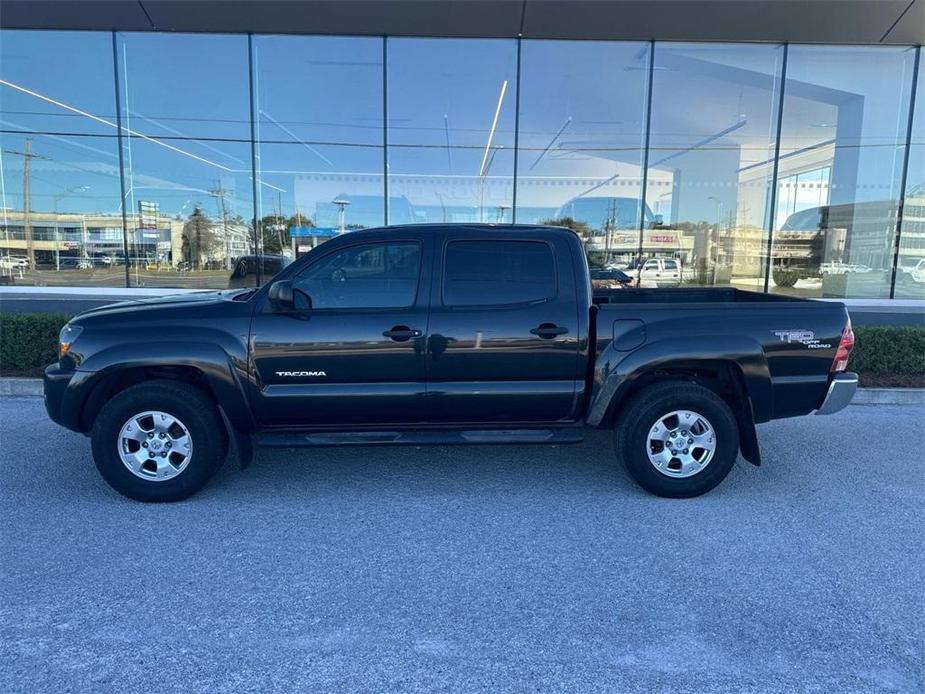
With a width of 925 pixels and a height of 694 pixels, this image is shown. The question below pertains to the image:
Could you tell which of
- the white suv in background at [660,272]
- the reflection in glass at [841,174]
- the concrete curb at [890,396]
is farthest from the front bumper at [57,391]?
the reflection in glass at [841,174]

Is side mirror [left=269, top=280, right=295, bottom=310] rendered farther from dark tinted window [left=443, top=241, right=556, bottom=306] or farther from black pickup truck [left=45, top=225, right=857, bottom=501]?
dark tinted window [left=443, top=241, right=556, bottom=306]

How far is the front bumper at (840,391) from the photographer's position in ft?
14.0

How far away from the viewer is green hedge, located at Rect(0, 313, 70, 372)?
7.25 m

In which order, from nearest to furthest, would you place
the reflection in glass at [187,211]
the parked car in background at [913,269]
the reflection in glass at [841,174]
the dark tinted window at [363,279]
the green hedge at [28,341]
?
1. the dark tinted window at [363,279]
2. the green hedge at [28,341]
3. the reflection in glass at [841,174]
4. the reflection in glass at [187,211]
5. the parked car in background at [913,269]

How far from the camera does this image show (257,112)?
12.8m

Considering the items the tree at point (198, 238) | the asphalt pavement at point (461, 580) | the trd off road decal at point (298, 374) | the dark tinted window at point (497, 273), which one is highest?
the tree at point (198, 238)

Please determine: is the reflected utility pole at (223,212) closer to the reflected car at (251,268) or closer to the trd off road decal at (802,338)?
the reflected car at (251,268)

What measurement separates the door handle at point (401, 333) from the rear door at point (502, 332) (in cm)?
14

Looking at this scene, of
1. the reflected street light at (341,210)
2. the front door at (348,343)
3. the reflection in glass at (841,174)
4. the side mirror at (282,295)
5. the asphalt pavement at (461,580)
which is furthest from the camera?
the reflected street light at (341,210)

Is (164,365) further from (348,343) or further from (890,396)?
(890,396)

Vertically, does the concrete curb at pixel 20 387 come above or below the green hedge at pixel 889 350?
below

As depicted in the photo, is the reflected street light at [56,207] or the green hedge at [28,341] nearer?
the green hedge at [28,341]

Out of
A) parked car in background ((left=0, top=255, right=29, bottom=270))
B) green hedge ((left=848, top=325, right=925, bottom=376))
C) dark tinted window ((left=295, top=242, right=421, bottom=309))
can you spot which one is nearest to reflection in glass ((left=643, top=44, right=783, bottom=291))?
green hedge ((left=848, top=325, right=925, bottom=376))

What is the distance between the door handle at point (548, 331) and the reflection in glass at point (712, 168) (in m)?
9.81
